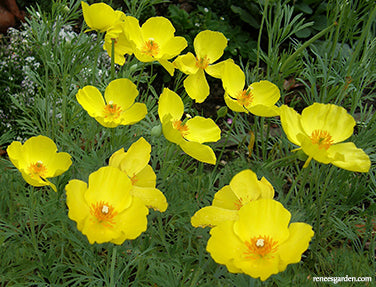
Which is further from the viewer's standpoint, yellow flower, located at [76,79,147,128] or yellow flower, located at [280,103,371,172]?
yellow flower, located at [76,79,147,128]

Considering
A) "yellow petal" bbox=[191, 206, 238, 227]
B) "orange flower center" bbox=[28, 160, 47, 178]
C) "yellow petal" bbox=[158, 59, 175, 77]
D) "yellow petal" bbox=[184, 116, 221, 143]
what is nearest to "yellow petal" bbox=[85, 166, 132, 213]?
"yellow petal" bbox=[191, 206, 238, 227]

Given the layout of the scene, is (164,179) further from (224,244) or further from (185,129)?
(224,244)

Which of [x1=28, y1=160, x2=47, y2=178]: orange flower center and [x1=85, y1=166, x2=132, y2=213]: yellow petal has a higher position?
[x1=85, y1=166, x2=132, y2=213]: yellow petal

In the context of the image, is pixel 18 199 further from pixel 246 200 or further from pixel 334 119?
pixel 334 119

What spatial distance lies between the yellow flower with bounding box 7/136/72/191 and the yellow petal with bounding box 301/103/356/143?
0.59 metres

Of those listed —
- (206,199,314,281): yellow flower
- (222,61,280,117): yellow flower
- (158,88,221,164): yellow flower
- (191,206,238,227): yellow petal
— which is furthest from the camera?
(222,61,280,117): yellow flower

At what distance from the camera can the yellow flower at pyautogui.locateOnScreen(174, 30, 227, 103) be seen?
1396 millimetres

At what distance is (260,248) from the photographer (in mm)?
916

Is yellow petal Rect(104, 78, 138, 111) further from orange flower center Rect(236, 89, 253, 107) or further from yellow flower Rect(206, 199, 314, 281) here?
yellow flower Rect(206, 199, 314, 281)

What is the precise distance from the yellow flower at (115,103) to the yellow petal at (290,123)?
1.19ft

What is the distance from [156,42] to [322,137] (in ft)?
1.95

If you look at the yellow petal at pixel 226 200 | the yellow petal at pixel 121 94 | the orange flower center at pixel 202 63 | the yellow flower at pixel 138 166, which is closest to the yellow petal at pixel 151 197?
the yellow flower at pixel 138 166

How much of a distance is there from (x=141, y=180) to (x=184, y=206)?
0.90 ft

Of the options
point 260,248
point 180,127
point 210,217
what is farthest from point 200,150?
point 260,248
